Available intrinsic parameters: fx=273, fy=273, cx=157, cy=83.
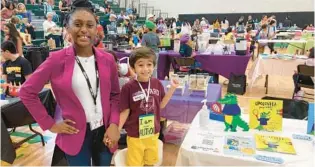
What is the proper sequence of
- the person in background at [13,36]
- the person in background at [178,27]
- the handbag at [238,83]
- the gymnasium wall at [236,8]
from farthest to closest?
1. the gymnasium wall at [236,8]
2. the person in background at [178,27]
3. the handbag at [238,83]
4. the person in background at [13,36]

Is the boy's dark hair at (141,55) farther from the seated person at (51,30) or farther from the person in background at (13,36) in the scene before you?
the seated person at (51,30)

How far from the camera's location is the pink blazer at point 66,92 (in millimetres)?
1166

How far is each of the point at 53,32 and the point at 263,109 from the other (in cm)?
704

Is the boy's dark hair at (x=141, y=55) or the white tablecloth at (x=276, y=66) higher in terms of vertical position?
the boy's dark hair at (x=141, y=55)

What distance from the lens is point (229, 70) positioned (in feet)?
16.0

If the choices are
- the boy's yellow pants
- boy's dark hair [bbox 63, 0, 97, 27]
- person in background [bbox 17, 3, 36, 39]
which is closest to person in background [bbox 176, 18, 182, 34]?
person in background [bbox 17, 3, 36, 39]

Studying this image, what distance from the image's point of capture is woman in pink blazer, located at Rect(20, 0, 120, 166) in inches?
46.3

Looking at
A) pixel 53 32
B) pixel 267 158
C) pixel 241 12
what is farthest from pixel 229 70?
pixel 241 12

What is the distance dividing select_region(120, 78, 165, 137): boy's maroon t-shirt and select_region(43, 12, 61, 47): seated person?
653cm

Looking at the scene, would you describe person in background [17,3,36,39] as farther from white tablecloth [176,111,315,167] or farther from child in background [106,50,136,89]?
white tablecloth [176,111,315,167]

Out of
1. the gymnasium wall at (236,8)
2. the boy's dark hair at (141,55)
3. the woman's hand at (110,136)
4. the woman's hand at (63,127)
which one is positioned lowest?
the woman's hand at (110,136)

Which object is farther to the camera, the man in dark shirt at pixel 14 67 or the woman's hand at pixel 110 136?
the man in dark shirt at pixel 14 67

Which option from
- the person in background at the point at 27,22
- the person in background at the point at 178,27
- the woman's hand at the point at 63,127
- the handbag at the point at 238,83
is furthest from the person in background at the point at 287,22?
the woman's hand at the point at 63,127

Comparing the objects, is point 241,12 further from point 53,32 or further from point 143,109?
point 143,109
